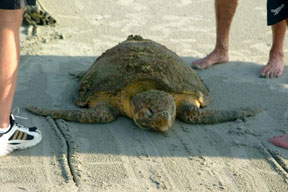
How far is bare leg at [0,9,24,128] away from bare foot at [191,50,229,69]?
78.5 inches

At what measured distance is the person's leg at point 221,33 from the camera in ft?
14.7

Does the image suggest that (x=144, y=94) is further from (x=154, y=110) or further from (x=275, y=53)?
(x=275, y=53)

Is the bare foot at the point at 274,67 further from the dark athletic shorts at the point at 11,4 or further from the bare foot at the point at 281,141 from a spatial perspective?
the dark athletic shorts at the point at 11,4

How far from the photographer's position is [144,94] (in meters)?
3.34

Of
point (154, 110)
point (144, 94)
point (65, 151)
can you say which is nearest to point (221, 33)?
point (144, 94)

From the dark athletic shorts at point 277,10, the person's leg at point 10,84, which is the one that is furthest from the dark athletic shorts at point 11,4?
the dark athletic shorts at point 277,10

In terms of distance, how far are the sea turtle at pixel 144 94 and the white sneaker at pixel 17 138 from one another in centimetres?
36

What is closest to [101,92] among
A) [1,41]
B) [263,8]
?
[1,41]

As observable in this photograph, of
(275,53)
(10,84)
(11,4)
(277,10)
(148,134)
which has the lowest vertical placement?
(148,134)

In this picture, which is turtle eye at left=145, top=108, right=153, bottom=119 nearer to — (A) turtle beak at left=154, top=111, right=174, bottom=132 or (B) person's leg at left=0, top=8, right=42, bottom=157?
(A) turtle beak at left=154, top=111, right=174, bottom=132

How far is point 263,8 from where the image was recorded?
594 centimetres

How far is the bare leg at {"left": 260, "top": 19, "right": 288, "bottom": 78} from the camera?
4.27 metres

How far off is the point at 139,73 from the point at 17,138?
96 cm

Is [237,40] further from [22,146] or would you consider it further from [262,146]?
[22,146]
